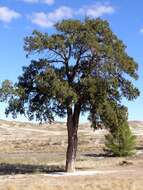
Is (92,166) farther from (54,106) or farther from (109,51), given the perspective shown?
(109,51)

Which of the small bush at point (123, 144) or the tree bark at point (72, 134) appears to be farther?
the small bush at point (123, 144)

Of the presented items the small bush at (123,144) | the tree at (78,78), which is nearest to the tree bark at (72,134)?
the tree at (78,78)

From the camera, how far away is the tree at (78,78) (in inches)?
1663

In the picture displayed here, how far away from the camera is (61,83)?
41844 millimetres

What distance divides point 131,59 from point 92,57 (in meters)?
3.15

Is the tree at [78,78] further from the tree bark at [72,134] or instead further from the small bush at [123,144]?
the small bush at [123,144]

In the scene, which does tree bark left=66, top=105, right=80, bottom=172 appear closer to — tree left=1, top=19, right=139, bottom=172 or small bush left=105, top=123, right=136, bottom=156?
tree left=1, top=19, right=139, bottom=172

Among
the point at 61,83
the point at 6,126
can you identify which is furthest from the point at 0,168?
the point at 6,126

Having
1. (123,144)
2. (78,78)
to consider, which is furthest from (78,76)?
(123,144)

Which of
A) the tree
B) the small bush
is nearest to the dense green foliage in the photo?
the tree

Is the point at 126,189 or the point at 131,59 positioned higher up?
the point at 131,59

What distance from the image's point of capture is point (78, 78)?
43.7 meters

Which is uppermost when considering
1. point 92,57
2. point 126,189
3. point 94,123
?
point 92,57

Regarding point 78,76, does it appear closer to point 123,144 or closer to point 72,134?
point 72,134
